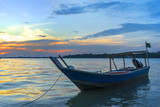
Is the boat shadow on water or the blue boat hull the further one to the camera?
the blue boat hull

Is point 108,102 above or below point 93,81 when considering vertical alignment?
below

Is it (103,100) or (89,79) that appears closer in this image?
(103,100)

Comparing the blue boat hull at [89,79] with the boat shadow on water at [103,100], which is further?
the blue boat hull at [89,79]

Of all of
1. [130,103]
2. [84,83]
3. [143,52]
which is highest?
[143,52]

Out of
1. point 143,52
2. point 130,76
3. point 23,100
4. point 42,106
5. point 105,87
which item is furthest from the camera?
point 143,52

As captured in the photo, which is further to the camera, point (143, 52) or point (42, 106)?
point (143, 52)

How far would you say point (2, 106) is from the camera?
29.1 ft

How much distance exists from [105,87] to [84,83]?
2.20 meters

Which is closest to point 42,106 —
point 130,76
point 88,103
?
point 88,103

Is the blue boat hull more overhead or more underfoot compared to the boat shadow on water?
more overhead

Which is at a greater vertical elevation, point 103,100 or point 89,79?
point 89,79

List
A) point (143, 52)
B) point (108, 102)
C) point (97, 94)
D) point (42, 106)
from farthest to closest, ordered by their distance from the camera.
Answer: point (143, 52)
point (97, 94)
point (108, 102)
point (42, 106)

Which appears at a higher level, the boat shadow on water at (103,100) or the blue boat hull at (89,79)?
the blue boat hull at (89,79)

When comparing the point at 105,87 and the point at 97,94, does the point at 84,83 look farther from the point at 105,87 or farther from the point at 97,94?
the point at 105,87
